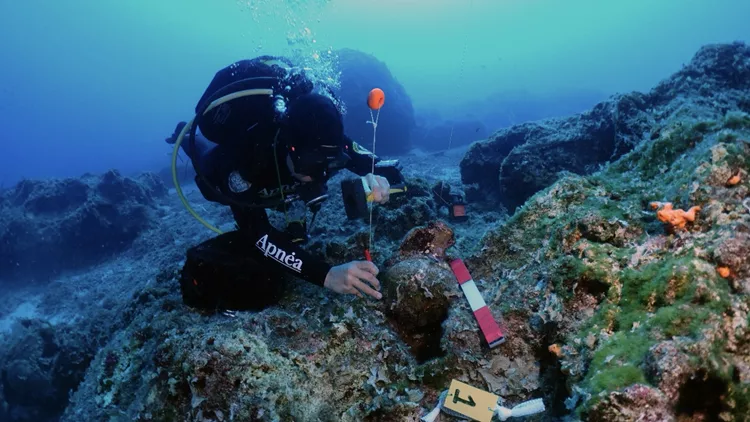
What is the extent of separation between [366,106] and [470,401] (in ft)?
70.4

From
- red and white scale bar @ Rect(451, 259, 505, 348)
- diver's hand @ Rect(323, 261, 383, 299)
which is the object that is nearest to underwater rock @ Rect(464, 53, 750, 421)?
red and white scale bar @ Rect(451, 259, 505, 348)

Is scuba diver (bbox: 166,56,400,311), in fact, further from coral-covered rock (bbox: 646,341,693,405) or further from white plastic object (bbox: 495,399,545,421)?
coral-covered rock (bbox: 646,341,693,405)

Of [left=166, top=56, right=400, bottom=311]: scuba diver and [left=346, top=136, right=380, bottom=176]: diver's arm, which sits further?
[left=346, top=136, right=380, bottom=176]: diver's arm

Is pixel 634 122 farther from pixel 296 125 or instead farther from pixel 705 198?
pixel 296 125

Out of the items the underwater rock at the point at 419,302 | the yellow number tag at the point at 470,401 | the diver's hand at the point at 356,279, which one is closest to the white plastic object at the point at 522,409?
the yellow number tag at the point at 470,401

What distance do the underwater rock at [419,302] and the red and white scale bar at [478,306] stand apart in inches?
3.1

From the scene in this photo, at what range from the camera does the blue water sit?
87938 mm

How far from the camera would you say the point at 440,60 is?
107 meters

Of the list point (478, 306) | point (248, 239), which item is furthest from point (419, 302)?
point (248, 239)

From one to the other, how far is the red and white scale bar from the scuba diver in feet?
2.30

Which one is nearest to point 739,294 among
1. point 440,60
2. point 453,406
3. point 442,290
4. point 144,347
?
point 453,406

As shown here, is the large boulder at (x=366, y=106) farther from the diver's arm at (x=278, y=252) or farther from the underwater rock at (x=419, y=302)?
the underwater rock at (x=419, y=302)

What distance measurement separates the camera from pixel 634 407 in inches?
50.6

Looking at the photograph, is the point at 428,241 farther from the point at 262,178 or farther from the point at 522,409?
the point at 262,178
